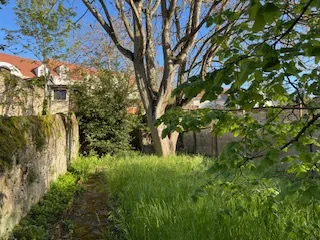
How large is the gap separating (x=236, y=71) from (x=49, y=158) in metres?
5.71

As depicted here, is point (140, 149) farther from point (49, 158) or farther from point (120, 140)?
point (49, 158)

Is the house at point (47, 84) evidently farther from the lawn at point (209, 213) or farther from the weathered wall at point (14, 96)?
the lawn at point (209, 213)

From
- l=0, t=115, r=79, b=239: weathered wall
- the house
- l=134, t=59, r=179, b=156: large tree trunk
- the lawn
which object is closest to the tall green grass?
the lawn

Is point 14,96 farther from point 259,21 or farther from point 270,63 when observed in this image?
point 259,21

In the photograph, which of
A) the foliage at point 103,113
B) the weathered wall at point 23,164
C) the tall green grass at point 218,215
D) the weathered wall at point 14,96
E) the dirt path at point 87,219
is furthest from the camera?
the foliage at point 103,113

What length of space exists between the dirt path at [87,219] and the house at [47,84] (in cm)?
251

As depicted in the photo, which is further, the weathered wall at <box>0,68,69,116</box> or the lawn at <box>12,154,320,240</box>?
the weathered wall at <box>0,68,69,116</box>

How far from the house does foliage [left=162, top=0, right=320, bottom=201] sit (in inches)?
228

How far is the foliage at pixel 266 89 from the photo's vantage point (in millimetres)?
1140

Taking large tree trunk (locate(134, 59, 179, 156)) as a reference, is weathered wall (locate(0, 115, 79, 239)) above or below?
below

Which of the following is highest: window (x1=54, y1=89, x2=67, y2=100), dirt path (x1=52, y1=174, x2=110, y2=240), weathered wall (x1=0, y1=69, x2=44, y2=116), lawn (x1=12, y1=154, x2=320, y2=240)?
window (x1=54, y1=89, x2=67, y2=100)

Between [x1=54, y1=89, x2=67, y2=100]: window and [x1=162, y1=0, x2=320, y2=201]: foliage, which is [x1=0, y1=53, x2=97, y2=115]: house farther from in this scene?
[x1=162, y1=0, x2=320, y2=201]: foliage

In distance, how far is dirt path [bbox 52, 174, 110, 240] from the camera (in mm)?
4062

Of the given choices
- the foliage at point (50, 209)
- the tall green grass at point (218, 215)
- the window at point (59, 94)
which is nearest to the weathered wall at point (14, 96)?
the foliage at point (50, 209)
